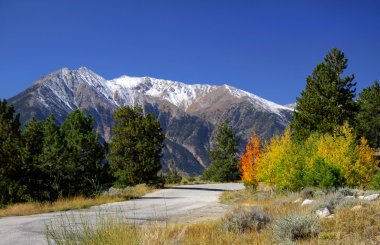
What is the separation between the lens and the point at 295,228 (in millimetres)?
8742

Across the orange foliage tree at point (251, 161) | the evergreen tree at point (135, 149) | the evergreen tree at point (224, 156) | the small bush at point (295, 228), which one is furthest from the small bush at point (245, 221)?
the evergreen tree at point (224, 156)

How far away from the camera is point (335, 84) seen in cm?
3825

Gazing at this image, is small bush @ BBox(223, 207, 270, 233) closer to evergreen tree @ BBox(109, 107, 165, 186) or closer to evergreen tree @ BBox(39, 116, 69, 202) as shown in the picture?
evergreen tree @ BBox(39, 116, 69, 202)

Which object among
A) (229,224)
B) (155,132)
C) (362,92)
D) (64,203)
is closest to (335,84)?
(155,132)

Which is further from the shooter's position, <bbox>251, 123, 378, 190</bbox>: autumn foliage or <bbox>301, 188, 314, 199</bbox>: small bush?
<bbox>251, 123, 378, 190</bbox>: autumn foliage

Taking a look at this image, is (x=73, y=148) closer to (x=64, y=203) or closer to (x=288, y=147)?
(x=64, y=203)

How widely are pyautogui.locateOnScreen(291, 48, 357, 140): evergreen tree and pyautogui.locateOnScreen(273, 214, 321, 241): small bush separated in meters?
28.5

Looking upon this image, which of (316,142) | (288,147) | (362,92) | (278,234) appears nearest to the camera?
(278,234)

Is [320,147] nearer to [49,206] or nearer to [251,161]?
[251,161]

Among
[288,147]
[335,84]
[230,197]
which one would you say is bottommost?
[230,197]

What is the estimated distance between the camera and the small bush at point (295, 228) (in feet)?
28.3

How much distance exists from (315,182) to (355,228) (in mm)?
17122

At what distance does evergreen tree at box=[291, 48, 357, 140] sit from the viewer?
37.2 meters

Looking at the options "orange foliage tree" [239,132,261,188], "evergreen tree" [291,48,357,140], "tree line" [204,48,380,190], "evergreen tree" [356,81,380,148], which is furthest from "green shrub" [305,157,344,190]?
"evergreen tree" [356,81,380,148]
